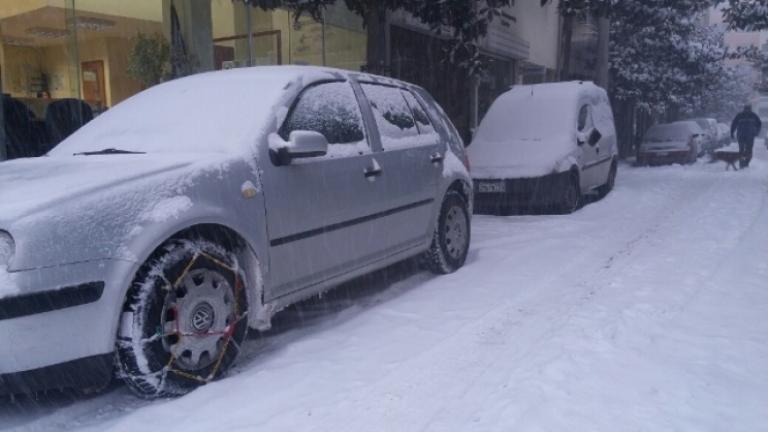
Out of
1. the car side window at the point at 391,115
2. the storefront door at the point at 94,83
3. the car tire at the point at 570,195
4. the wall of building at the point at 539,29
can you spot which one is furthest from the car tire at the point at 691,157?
the storefront door at the point at 94,83

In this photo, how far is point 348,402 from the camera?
10.1 feet

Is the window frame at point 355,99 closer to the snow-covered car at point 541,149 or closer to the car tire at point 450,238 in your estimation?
the car tire at point 450,238

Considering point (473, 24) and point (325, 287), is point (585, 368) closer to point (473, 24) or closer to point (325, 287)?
point (325, 287)

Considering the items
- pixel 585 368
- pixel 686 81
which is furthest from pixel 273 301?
pixel 686 81

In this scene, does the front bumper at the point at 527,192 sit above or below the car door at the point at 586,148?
below

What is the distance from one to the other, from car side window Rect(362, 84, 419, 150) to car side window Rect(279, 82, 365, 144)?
0.26 metres

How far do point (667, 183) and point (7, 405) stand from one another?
→ 12862 mm

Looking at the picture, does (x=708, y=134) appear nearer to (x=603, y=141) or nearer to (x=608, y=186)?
(x=608, y=186)

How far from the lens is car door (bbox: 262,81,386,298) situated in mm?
3713

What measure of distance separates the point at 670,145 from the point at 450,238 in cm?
1559

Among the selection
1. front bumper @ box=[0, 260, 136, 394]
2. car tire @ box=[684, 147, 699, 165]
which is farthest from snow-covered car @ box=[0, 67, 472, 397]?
car tire @ box=[684, 147, 699, 165]

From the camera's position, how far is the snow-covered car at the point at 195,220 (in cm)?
267

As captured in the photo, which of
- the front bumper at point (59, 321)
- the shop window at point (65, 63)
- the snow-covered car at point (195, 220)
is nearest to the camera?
the front bumper at point (59, 321)

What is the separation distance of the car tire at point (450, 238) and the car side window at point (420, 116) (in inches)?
24.5
